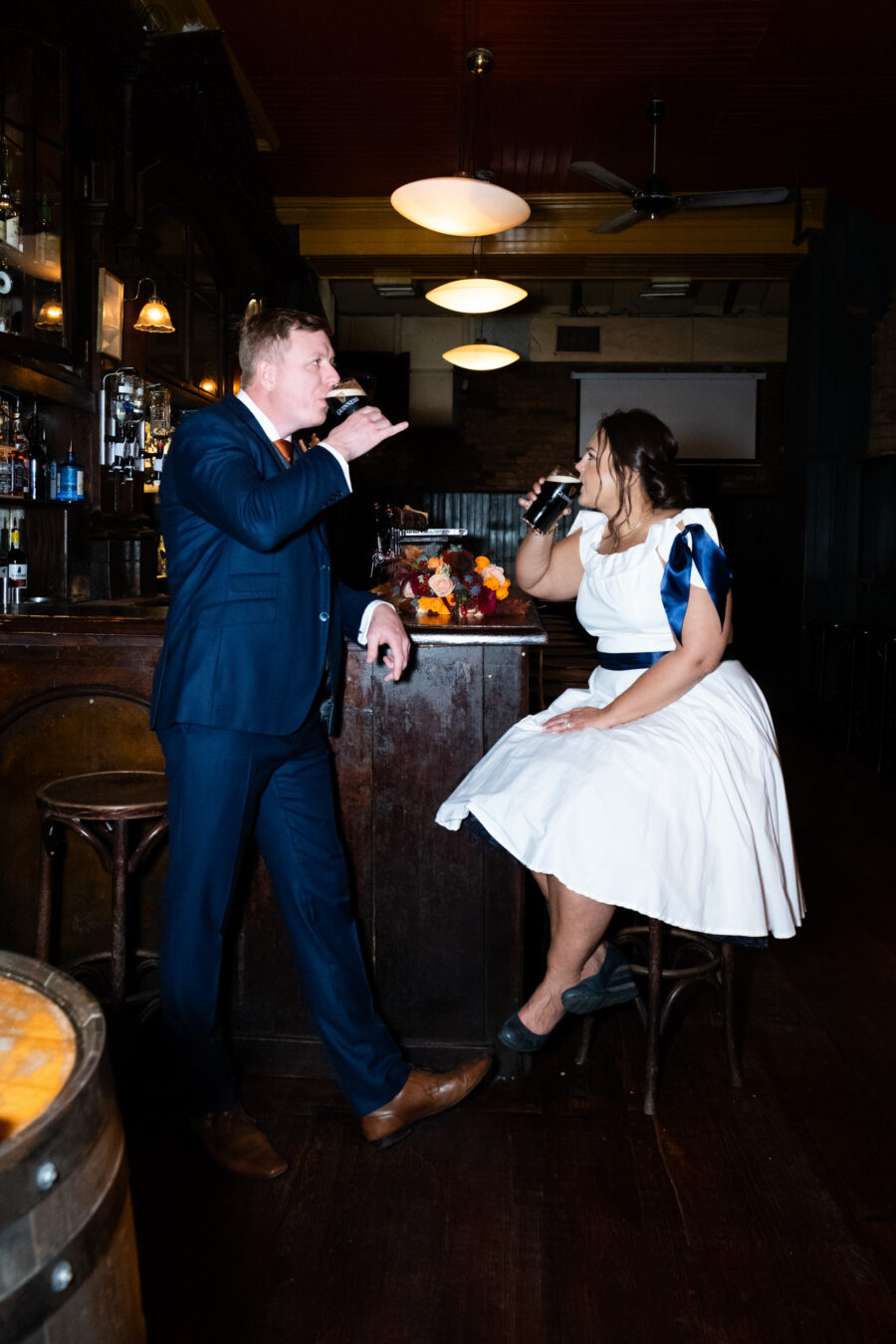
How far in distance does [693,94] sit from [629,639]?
5.09m

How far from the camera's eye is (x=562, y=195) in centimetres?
784

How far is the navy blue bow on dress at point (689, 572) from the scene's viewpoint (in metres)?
2.25

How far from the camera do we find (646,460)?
7.91ft

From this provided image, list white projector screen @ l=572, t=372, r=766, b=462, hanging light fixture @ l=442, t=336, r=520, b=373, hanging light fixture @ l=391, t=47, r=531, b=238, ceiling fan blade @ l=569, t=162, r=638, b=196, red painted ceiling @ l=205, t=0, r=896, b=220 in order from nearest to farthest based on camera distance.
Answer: hanging light fixture @ l=391, t=47, r=531, b=238, red painted ceiling @ l=205, t=0, r=896, b=220, ceiling fan blade @ l=569, t=162, r=638, b=196, hanging light fixture @ l=442, t=336, r=520, b=373, white projector screen @ l=572, t=372, r=766, b=462

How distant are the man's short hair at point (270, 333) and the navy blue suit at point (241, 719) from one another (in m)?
0.10

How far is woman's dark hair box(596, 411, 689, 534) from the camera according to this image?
2.42 meters

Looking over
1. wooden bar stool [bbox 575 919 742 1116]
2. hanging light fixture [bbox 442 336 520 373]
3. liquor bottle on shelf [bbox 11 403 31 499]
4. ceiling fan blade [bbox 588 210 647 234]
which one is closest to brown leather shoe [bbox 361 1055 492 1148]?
wooden bar stool [bbox 575 919 742 1116]

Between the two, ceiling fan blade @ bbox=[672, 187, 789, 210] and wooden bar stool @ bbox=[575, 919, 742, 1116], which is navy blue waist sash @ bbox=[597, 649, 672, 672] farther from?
ceiling fan blade @ bbox=[672, 187, 789, 210]

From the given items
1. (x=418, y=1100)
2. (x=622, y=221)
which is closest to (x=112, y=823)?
(x=418, y=1100)

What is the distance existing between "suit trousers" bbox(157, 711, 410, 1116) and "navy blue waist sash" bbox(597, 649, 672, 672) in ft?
2.34

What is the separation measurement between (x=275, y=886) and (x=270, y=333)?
110 cm

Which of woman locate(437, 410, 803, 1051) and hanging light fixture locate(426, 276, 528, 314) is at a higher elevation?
hanging light fixture locate(426, 276, 528, 314)

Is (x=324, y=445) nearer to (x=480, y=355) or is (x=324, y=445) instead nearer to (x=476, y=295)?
(x=476, y=295)

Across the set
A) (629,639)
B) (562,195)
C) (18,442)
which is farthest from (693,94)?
(629,639)
